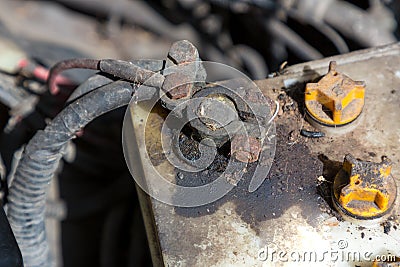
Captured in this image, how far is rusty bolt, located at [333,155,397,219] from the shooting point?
0.88m

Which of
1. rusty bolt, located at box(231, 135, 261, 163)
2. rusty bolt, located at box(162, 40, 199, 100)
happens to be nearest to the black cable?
rusty bolt, located at box(162, 40, 199, 100)

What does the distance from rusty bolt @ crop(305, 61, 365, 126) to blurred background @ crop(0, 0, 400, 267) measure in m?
0.36

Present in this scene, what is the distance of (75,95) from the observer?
1052mm

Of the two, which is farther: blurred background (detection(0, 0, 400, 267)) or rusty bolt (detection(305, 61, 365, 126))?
blurred background (detection(0, 0, 400, 267))

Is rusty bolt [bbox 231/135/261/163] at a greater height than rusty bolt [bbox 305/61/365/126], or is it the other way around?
rusty bolt [bbox 305/61/365/126]

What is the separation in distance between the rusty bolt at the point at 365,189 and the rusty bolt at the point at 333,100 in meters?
0.09

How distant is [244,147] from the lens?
927mm

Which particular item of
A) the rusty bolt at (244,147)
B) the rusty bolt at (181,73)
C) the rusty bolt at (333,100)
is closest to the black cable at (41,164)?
the rusty bolt at (181,73)

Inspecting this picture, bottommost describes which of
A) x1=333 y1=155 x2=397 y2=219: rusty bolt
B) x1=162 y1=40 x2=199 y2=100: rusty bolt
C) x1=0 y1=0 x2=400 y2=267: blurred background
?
x1=333 y1=155 x2=397 y2=219: rusty bolt

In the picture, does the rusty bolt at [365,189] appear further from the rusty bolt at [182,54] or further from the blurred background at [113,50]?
the blurred background at [113,50]

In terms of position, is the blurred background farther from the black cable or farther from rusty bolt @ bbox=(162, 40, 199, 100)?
rusty bolt @ bbox=(162, 40, 199, 100)

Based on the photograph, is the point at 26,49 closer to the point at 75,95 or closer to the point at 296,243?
the point at 75,95

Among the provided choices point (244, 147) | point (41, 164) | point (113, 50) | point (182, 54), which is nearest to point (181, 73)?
point (182, 54)

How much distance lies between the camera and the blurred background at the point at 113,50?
1.34m
